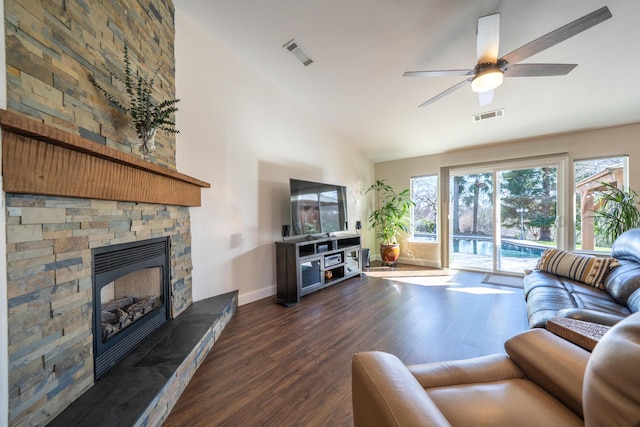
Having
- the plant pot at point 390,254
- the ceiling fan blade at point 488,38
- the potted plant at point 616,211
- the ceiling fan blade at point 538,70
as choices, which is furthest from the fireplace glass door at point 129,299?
the potted plant at point 616,211

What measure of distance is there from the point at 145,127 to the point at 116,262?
2.90 feet

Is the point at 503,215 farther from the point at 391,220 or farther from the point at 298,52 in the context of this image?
the point at 298,52

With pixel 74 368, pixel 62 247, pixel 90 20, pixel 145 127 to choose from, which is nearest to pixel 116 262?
pixel 62 247

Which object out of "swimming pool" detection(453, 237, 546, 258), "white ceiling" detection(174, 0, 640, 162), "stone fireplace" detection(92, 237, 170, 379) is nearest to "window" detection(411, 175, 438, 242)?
"swimming pool" detection(453, 237, 546, 258)

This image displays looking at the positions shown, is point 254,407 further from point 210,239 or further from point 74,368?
point 210,239

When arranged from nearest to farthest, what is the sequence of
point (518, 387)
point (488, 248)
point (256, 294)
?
point (518, 387) → point (256, 294) → point (488, 248)

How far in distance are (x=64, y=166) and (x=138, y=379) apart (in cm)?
114

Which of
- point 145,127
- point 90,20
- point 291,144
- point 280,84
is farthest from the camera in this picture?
point 291,144

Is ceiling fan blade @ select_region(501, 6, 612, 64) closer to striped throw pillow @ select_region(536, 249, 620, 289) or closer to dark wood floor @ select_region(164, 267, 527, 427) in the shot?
striped throw pillow @ select_region(536, 249, 620, 289)

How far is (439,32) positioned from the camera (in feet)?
6.61

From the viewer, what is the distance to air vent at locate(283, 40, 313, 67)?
7.49ft

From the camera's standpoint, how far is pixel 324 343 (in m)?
2.01

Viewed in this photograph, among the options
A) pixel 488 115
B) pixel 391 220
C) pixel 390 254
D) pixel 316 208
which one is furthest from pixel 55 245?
pixel 391 220

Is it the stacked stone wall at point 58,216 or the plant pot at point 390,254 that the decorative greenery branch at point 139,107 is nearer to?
the stacked stone wall at point 58,216
